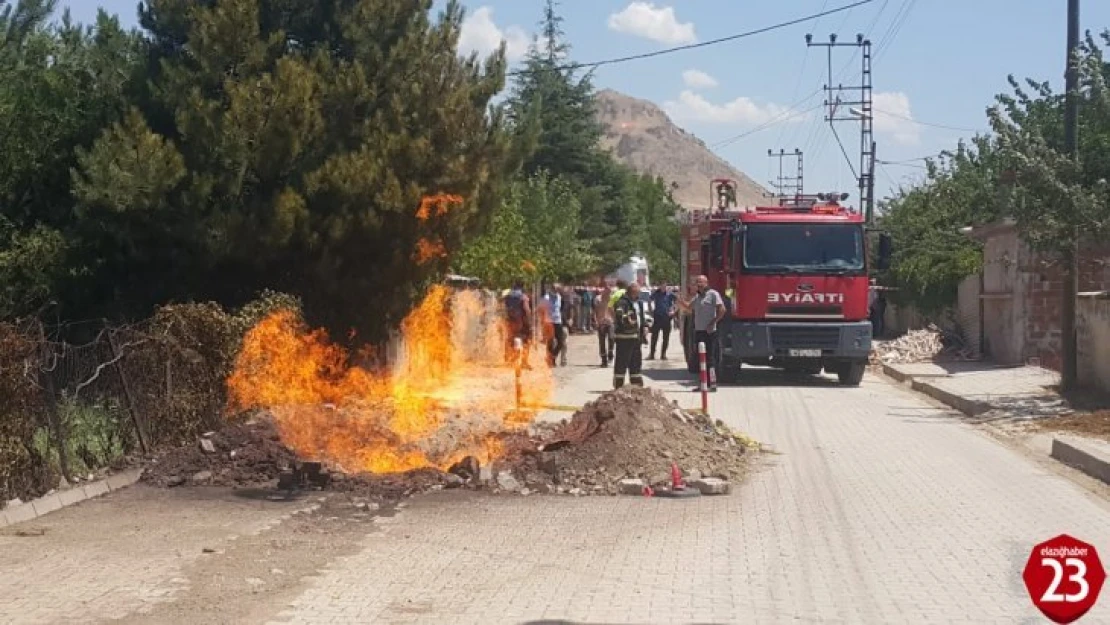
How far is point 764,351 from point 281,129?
11380 mm

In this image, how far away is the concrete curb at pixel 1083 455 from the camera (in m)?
13.2

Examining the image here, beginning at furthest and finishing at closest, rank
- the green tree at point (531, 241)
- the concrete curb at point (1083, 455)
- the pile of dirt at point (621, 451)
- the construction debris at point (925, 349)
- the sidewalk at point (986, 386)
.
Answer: the green tree at point (531, 241), the construction debris at point (925, 349), the sidewalk at point (986, 386), the concrete curb at point (1083, 455), the pile of dirt at point (621, 451)

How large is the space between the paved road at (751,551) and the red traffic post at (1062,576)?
2.83 m

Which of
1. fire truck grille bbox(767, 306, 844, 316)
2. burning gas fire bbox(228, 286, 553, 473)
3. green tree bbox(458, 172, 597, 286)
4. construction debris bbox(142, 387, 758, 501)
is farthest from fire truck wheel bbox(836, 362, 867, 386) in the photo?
construction debris bbox(142, 387, 758, 501)

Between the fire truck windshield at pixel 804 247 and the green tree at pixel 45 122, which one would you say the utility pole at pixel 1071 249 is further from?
the green tree at pixel 45 122

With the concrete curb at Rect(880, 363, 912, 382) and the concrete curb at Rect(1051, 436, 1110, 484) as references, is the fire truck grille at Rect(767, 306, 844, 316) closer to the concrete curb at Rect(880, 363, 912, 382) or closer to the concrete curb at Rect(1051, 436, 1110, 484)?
the concrete curb at Rect(880, 363, 912, 382)

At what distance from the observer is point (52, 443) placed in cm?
1103

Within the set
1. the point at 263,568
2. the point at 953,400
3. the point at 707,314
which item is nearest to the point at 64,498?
the point at 263,568

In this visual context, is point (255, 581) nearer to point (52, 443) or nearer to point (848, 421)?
point (52, 443)

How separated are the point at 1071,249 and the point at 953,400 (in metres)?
3.24

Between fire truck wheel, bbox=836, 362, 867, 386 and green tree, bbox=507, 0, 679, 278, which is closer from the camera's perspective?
fire truck wheel, bbox=836, 362, 867, 386

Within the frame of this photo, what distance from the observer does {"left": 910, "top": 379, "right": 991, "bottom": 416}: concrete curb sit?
19875 mm

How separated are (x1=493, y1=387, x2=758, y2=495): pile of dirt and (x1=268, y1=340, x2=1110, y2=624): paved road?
0.46 meters

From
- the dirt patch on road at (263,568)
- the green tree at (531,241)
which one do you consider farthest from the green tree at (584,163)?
the dirt patch on road at (263,568)
